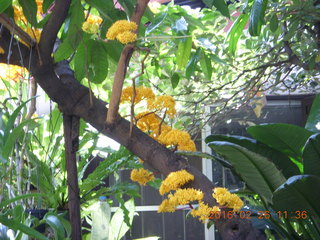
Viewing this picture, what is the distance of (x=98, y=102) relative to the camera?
3.07 ft

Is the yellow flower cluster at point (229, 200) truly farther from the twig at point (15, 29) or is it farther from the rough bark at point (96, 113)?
the twig at point (15, 29)

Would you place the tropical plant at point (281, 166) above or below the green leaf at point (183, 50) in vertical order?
below

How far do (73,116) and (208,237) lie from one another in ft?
10.1

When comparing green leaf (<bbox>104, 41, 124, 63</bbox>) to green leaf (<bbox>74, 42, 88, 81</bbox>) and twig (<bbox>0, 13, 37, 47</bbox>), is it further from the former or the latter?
twig (<bbox>0, 13, 37, 47</bbox>)

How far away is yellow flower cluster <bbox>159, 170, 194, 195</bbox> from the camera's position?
2.44 ft

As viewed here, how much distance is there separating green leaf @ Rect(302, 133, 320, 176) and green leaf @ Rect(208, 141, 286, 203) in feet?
0.27

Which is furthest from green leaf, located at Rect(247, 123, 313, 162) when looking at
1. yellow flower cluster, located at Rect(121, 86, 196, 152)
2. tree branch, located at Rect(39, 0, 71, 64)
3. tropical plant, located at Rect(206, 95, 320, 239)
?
tree branch, located at Rect(39, 0, 71, 64)

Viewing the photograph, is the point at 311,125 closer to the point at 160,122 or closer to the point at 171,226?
the point at 160,122

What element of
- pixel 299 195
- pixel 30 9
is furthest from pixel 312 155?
pixel 30 9

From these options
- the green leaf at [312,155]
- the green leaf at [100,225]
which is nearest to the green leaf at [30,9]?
the green leaf at [312,155]

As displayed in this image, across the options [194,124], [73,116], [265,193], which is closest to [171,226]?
[194,124]

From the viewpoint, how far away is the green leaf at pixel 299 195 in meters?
1.02

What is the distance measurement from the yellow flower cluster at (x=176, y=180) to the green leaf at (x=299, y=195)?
365 millimetres

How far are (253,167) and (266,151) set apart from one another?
0.19 metres
